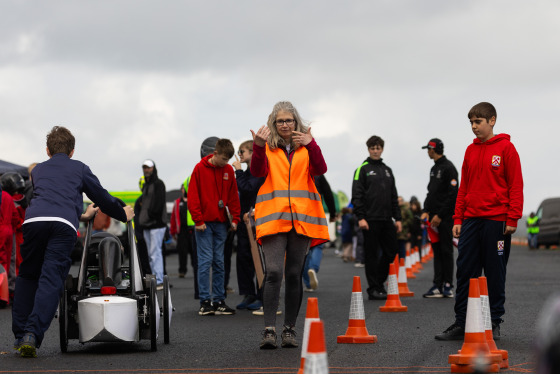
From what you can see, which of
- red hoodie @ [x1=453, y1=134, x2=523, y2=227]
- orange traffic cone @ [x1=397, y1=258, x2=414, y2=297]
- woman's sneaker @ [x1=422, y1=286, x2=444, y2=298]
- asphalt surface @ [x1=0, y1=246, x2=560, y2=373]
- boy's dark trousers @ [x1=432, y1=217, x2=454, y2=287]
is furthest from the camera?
orange traffic cone @ [x1=397, y1=258, x2=414, y2=297]

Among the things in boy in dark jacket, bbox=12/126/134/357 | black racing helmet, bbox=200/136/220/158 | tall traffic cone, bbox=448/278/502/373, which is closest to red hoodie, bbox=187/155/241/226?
black racing helmet, bbox=200/136/220/158

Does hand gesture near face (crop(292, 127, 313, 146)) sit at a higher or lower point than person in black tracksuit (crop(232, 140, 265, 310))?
higher

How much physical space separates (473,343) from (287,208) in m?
1.87

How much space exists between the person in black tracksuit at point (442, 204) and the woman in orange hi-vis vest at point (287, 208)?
5446 millimetres

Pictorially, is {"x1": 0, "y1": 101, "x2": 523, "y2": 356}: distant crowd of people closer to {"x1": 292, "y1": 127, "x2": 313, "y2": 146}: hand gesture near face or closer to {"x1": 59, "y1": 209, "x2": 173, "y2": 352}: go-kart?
{"x1": 292, "y1": 127, "x2": 313, "y2": 146}: hand gesture near face

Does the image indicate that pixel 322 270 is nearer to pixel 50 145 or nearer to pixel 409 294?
pixel 409 294

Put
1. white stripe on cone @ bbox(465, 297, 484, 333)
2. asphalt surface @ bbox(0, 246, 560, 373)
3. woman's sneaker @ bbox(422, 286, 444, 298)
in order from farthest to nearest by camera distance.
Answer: woman's sneaker @ bbox(422, 286, 444, 298) → asphalt surface @ bbox(0, 246, 560, 373) → white stripe on cone @ bbox(465, 297, 484, 333)

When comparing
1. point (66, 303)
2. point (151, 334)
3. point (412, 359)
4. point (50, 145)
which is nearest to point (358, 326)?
point (412, 359)

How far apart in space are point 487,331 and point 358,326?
144cm

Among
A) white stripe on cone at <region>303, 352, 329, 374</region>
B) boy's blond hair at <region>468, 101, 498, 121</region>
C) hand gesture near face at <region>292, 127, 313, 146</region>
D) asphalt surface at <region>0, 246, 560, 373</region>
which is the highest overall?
boy's blond hair at <region>468, 101, 498, 121</region>

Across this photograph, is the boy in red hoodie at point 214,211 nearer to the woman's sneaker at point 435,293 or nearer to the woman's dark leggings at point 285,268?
the woman's dark leggings at point 285,268

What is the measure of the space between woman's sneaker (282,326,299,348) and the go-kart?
39.5 inches

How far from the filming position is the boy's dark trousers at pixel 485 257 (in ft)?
28.6

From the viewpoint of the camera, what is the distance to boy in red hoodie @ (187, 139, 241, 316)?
1177 centimetres
